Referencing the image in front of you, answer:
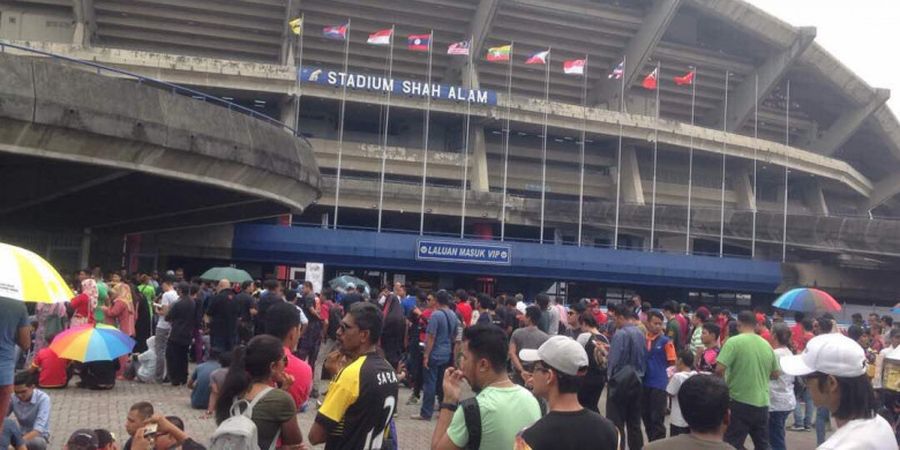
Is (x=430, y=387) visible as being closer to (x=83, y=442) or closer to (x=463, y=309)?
(x=463, y=309)

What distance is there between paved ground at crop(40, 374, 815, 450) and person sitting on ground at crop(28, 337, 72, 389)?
6.5 inches

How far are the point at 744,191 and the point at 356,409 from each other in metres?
49.0

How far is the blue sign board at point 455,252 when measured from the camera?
35.2m

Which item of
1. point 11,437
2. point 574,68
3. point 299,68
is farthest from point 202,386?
point 574,68

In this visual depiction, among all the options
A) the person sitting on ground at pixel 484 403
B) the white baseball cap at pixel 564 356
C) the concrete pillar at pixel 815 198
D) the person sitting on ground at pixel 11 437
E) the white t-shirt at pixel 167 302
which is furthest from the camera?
the concrete pillar at pixel 815 198

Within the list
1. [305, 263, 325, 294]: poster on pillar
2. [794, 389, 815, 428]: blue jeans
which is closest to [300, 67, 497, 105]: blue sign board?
[305, 263, 325, 294]: poster on pillar

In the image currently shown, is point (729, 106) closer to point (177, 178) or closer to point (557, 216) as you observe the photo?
point (557, 216)

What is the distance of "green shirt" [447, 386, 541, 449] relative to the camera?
3.98m

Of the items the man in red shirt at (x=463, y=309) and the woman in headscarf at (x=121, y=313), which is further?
the man in red shirt at (x=463, y=309)

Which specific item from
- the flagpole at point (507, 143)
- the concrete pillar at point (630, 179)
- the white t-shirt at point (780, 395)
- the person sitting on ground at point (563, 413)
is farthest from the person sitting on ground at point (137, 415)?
the concrete pillar at point (630, 179)

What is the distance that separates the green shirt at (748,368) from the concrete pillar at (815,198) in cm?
4956

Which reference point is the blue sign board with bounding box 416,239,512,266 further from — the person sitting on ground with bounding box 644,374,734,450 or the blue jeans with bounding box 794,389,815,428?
the person sitting on ground with bounding box 644,374,734,450

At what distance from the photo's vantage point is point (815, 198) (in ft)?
176

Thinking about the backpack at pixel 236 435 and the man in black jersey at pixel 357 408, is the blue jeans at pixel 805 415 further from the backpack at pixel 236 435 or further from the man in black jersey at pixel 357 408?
the backpack at pixel 236 435
